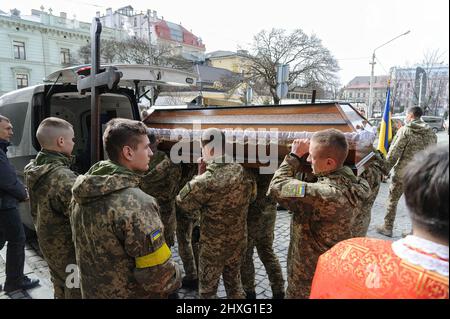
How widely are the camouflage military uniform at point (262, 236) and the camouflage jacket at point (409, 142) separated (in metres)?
2.79

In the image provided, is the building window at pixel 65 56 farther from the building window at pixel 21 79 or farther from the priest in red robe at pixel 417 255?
the priest in red robe at pixel 417 255

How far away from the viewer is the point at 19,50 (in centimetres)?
3128

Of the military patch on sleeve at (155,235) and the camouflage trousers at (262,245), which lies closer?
the military patch on sleeve at (155,235)

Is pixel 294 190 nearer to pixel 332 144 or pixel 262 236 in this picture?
pixel 332 144

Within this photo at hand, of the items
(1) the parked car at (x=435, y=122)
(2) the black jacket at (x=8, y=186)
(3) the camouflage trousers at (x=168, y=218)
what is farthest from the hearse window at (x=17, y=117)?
(1) the parked car at (x=435, y=122)

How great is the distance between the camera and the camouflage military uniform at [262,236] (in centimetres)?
282

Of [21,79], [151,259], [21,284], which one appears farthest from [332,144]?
[21,79]

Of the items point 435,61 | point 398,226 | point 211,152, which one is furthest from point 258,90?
point 211,152

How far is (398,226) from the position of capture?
194 inches

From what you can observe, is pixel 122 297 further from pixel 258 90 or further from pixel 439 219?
pixel 258 90

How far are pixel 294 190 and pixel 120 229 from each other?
1063mm

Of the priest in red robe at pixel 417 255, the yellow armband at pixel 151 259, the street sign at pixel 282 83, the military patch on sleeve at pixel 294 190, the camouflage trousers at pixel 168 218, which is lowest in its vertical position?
the camouflage trousers at pixel 168 218

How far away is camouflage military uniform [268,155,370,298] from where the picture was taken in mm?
1918
